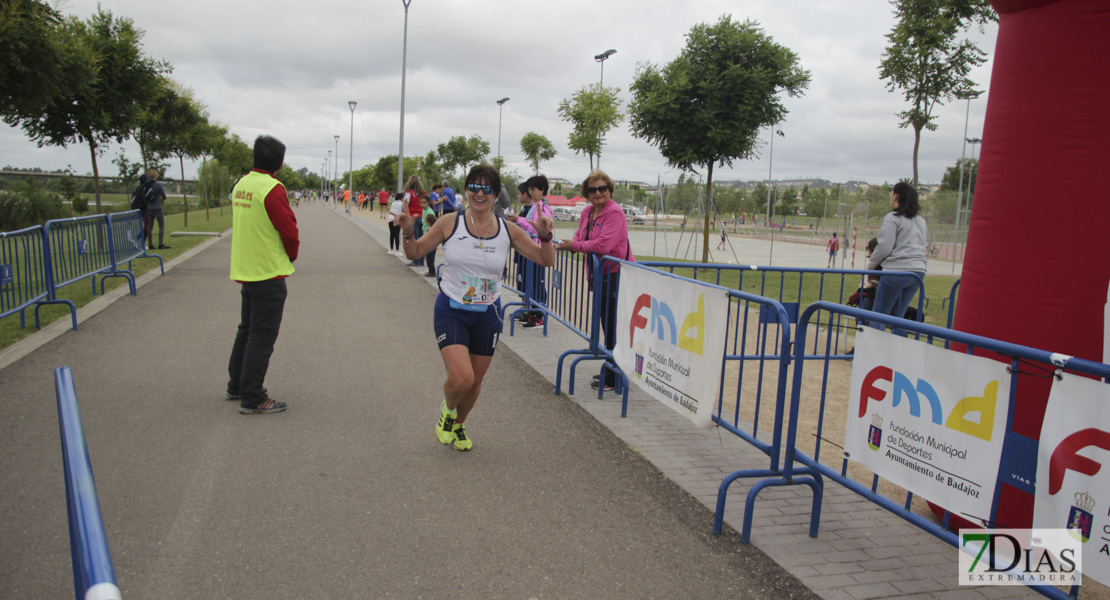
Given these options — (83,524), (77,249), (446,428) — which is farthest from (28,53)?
(83,524)

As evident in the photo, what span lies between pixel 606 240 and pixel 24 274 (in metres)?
6.62

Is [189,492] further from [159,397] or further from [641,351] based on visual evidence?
[641,351]

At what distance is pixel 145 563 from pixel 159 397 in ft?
9.36

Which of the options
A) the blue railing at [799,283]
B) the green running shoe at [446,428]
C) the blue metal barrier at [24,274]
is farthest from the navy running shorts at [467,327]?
the blue metal barrier at [24,274]

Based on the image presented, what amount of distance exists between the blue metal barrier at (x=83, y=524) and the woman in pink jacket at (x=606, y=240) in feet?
14.4

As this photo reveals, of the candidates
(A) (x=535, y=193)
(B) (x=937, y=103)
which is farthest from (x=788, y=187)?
(A) (x=535, y=193)

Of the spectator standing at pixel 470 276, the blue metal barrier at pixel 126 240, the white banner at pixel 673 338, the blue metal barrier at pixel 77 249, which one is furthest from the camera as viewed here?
the blue metal barrier at pixel 126 240

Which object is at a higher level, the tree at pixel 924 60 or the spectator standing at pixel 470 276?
the tree at pixel 924 60

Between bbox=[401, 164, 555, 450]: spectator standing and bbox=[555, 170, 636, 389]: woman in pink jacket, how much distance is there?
4.99 feet

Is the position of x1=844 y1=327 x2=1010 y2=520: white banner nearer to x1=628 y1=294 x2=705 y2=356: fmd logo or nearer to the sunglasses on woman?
x1=628 y1=294 x2=705 y2=356: fmd logo

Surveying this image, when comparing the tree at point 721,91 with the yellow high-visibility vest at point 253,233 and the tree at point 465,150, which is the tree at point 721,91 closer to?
the yellow high-visibility vest at point 253,233

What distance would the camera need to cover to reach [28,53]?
388 inches

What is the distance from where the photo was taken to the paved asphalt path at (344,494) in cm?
319

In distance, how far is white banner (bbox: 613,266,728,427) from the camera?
402cm
